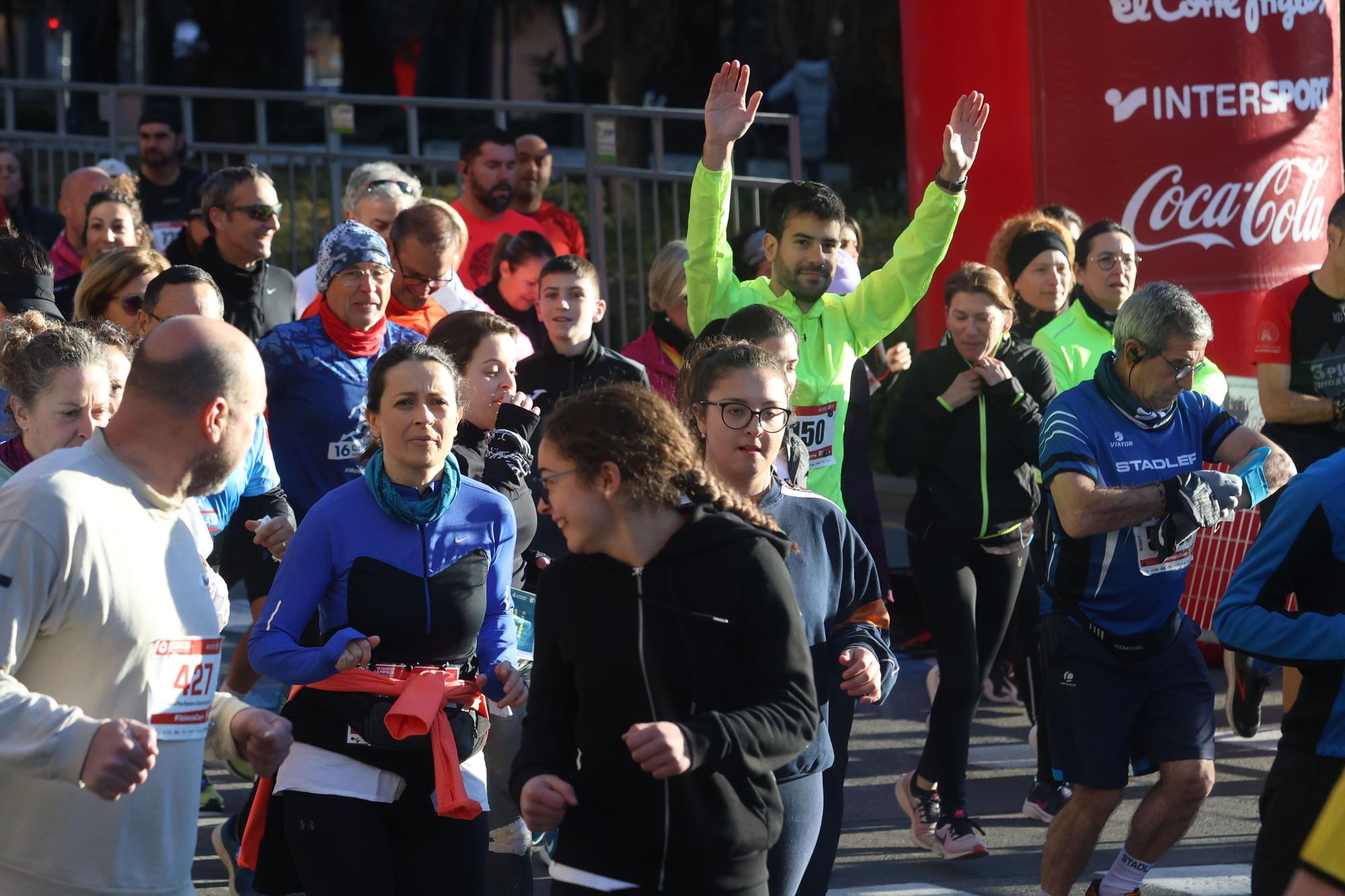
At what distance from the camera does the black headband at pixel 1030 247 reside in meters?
7.16

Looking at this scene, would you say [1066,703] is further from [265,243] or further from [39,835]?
[265,243]

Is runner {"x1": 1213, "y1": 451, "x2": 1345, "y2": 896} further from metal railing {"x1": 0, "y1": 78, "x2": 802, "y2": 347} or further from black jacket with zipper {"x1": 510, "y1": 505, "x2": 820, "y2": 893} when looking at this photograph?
metal railing {"x1": 0, "y1": 78, "x2": 802, "y2": 347}

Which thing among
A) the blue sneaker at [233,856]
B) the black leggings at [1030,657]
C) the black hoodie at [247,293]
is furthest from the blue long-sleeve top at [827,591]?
the black hoodie at [247,293]

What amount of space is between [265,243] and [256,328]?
1.19ft

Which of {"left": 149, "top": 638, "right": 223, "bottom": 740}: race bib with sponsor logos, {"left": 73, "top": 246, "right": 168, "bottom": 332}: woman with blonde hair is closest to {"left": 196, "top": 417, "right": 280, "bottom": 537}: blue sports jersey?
{"left": 73, "top": 246, "right": 168, "bottom": 332}: woman with blonde hair

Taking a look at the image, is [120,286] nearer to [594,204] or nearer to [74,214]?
[74,214]

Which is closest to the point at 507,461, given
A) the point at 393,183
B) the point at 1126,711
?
the point at 1126,711

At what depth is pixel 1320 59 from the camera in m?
9.30

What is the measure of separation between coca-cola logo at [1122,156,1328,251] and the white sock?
4470 mm

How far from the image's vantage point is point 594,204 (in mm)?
10664

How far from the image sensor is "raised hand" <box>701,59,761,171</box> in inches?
223

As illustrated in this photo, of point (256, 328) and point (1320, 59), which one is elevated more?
point (1320, 59)

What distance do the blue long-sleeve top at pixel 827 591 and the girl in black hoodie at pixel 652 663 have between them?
81 centimetres

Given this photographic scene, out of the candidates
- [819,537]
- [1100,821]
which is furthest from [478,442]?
[1100,821]
